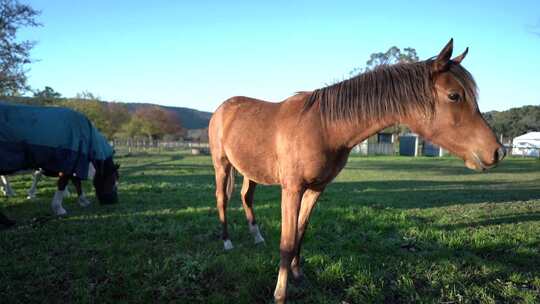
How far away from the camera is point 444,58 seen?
95.5 inches

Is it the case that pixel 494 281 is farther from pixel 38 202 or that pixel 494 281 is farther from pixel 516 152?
pixel 516 152

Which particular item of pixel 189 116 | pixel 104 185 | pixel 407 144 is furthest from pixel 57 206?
pixel 189 116

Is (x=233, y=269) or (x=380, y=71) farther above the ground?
(x=380, y=71)

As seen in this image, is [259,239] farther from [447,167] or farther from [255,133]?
[447,167]

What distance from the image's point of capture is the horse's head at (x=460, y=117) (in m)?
2.37

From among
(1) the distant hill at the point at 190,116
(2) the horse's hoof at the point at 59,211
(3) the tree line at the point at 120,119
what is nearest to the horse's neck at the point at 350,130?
(2) the horse's hoof at the point at 59,211

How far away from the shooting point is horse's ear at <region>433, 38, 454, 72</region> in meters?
2.35

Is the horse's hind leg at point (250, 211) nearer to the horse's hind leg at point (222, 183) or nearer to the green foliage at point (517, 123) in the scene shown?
the horse's hind leg at point (222, 183)

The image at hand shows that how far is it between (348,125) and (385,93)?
0.43 metres

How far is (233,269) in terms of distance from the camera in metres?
3.35

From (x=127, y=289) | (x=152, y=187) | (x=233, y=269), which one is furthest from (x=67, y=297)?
(x=152, y=187)

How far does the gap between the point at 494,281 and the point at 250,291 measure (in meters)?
2.62

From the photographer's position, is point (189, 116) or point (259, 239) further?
point (189, 116)

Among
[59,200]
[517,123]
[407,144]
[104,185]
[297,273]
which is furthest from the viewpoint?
[517,123]
